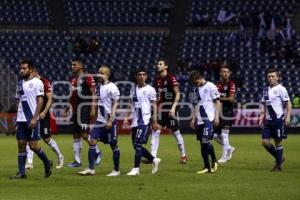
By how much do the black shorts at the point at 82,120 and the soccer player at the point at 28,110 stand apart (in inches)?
116

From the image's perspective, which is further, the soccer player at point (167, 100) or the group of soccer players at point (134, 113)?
the soccer player at point (167, 100)

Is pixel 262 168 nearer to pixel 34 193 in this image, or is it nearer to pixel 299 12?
pixel 34 193

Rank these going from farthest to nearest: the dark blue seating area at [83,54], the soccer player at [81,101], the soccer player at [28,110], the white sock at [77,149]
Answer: the dark blue seating area at [83,54] → the white sock at [77,149] → the soccer player at [81,101] → the soccer player at [28,110]

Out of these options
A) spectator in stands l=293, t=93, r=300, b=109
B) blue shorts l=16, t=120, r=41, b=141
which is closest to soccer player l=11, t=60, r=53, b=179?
blue shorts l=16, t=120, r=41, b=141

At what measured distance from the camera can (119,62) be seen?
4147 cm

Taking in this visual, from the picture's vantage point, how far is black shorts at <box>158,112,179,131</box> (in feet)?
62.3

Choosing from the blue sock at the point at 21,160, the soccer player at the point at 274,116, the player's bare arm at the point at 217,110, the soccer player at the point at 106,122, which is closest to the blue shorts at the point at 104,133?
the soccer player at the point at 106,122

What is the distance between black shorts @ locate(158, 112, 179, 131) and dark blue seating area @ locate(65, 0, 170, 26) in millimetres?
25821

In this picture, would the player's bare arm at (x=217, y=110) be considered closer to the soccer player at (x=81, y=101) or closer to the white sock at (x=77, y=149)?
the soccer player at (x=81, y=101)

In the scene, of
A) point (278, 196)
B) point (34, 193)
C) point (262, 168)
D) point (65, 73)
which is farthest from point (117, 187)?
point (65, 73)

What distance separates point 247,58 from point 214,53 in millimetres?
1820

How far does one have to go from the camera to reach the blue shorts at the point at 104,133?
15.5 meters

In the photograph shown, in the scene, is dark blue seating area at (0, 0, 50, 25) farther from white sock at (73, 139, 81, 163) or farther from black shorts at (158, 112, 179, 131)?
white sock at (73, 139, 81, 163)

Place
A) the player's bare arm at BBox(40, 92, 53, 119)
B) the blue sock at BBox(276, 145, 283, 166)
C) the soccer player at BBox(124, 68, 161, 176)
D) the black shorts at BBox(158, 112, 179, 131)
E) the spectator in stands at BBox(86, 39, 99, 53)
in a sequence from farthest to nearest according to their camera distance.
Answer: the spectator in stands at BBox(86, 39, 99, 53) < the black shorts at BBox(158, 112, 179, 131) < the blue sock at BBox(276, 145, 283, 166) < the soccer player at BBox(124, 68, 161, 176) < the player's bare arm at BBox(40, 92, 53, 119)
